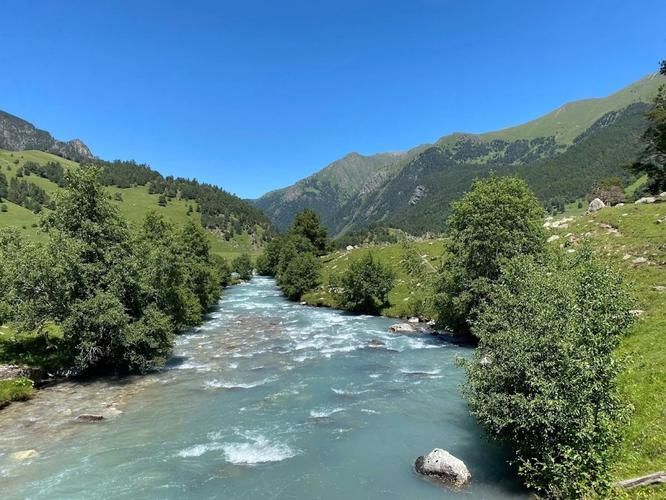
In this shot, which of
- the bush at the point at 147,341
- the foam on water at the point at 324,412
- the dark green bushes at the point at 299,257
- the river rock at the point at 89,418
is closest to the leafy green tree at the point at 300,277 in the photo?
the dark green bushes at the point at 299,257

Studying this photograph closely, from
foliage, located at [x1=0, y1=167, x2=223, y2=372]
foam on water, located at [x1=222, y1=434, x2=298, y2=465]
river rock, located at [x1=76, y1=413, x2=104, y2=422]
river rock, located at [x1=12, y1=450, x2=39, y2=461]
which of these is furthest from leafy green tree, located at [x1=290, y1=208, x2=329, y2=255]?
river rock, located at [x1=12, y1=450, x2=39, y2=461]

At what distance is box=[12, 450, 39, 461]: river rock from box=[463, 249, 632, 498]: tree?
2273cm

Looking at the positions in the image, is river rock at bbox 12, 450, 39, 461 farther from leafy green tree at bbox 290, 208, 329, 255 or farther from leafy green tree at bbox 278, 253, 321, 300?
leafy green tree at bbox 290, 208, 329, 255

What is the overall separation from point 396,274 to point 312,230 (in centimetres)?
Answer: 5804

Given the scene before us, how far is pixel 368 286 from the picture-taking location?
235ft

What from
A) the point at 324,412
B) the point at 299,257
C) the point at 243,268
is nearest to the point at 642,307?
the point at 324,412

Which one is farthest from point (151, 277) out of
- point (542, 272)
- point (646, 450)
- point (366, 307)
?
point (366, 307)

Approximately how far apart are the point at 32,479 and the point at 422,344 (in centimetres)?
3770

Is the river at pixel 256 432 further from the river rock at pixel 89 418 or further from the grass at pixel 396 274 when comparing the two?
the grass at pixel 396 274

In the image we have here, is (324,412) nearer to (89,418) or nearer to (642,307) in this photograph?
(89,418)

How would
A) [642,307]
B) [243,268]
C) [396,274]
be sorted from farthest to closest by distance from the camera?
[243,268], [396,274], [642,307]

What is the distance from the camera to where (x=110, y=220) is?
38.4 metres

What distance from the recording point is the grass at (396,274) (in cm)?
7012

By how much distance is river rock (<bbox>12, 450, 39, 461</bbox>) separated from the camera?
22.6 meters
